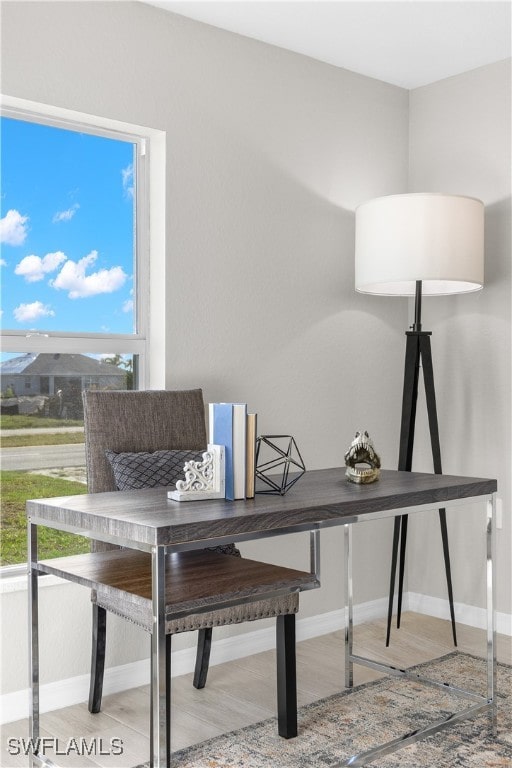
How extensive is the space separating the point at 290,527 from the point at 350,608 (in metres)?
1.07

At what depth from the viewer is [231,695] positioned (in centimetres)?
287

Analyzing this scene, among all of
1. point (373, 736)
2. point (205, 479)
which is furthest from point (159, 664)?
point (373, 736)

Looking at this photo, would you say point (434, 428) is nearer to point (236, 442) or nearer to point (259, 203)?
point (259, 203)

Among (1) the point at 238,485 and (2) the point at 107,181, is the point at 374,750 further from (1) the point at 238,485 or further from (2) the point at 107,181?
(2) the point at 107,181

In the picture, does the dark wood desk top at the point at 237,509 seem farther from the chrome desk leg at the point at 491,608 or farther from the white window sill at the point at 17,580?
the white window sill at the point at 17,580

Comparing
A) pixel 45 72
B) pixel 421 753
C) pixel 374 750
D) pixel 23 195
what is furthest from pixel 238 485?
pixel 45 72

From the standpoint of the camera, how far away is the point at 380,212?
3230mm

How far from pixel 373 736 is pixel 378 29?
8.64 ft

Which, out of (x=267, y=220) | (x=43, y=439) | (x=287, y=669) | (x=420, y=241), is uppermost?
(x=267, y=220)

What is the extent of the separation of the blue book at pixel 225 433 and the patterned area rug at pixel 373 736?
0.83 meters

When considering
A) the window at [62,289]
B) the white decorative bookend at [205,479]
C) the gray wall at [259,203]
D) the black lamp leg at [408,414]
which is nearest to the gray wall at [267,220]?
the gray wall at [259,203]

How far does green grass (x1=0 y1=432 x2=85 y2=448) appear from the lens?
9.16 ft

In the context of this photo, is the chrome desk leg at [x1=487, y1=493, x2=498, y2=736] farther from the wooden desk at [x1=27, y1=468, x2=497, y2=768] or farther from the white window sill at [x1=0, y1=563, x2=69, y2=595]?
the white window sill at [x1=0, y1=563, x2=69, y2=595]

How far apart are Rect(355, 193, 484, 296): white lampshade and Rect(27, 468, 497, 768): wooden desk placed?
2.87ft
